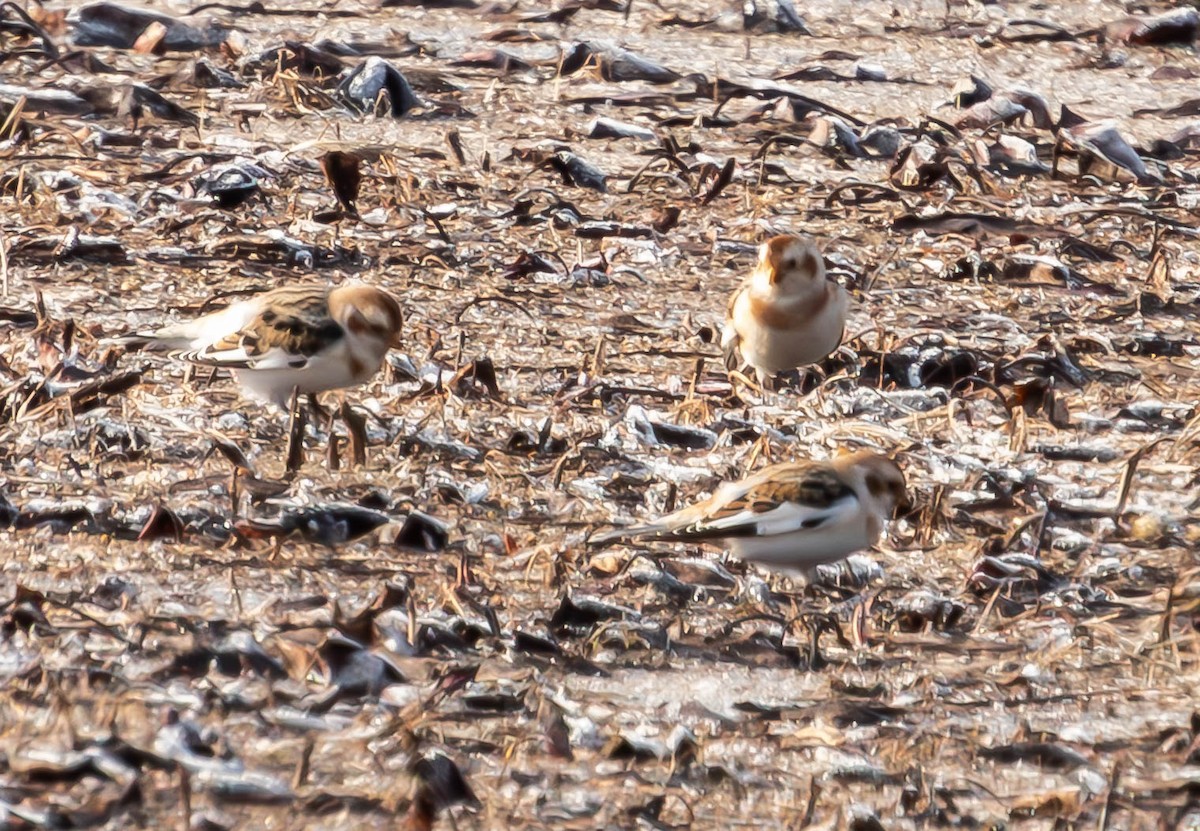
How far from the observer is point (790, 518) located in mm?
4328

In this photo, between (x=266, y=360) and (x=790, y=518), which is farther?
(x=266, y=360)

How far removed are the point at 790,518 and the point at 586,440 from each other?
106 centimetres

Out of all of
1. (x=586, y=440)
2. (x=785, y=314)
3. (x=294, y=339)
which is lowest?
(x=586, y=440)

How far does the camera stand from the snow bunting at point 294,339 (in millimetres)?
5094

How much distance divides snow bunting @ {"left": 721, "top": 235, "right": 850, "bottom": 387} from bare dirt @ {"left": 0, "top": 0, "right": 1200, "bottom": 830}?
0.14m

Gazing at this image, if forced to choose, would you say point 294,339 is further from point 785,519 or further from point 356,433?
point 785,519

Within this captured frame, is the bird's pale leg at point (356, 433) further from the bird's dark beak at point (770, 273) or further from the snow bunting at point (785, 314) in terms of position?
the bird's dark beak at point (770, 273)

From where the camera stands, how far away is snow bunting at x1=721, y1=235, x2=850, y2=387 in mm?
5660

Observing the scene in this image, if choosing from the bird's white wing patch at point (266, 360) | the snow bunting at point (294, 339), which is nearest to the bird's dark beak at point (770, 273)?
the snow bunting at point (294, 339)

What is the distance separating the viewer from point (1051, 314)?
21.2 feet

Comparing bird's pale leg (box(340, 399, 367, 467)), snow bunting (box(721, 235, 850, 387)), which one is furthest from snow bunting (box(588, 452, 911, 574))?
snow bunting (box(721, 235, 850, 387))

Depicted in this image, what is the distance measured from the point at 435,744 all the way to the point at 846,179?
4354 mm

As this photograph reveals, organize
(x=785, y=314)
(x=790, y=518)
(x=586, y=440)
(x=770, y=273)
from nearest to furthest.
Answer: (x=790, y=518)
(x=586, y=440)
(x=785, y=314)
(x=770, y=273)

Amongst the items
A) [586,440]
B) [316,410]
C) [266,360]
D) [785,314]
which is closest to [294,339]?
[266,360]
